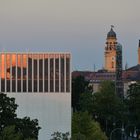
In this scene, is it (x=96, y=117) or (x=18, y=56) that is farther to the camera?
(x=96, y=117)

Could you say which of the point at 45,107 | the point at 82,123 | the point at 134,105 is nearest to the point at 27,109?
the point at 45,107

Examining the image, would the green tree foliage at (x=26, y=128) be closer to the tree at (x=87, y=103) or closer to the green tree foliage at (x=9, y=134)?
the green tree foliage at (x=9, y=134)

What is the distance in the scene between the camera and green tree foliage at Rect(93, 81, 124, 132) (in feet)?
400

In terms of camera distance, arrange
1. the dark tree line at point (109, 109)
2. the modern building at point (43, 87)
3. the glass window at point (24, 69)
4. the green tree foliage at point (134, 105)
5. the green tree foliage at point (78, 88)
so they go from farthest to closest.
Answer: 1. the green tree foliage at point (78, 88)
2. the green tree foliage at point (134, 105)
3. the dark tree line at point (109, 109)
4. the glass window at point (24, 69)
5. the modern building at point (43, 87)

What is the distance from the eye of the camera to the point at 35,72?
352 ft

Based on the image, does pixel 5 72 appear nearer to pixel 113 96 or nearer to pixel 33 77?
pixel 33 77

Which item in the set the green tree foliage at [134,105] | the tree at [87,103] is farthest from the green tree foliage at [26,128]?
the green tree foliage at [134,105]

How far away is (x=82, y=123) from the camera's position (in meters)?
90.9

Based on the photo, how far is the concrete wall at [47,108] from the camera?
10606 cm

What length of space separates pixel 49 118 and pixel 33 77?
5.05 metres

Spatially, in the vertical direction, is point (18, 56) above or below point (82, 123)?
above

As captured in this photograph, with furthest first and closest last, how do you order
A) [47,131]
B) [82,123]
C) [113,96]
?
[113,96] → [47,131] → [82,123]

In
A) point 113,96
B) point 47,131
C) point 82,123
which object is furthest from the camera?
point 113,96

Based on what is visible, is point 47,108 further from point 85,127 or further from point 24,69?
point 85,127
